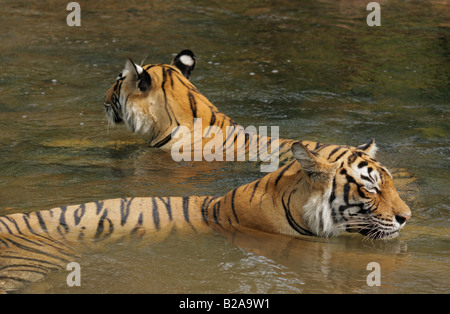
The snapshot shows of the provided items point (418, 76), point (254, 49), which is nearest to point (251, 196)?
point (418, 76)

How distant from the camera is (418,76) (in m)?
8.28

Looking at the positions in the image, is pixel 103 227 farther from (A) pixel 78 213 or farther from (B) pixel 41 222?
(B) pixel 41 222

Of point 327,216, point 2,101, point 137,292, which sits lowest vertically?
point 137,292

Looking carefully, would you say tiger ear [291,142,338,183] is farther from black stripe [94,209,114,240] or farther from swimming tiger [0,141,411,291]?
black stripe [94,209,114,240]

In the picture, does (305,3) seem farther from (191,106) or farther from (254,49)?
(191,106)

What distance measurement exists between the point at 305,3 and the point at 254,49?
3.03 metres

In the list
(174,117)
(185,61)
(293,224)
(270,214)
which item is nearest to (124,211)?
(270,214)

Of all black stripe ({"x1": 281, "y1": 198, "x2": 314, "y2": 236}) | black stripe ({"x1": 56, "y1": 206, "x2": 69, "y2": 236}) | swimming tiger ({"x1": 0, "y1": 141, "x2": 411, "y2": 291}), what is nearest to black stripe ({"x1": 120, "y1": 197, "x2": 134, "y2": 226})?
swimming tiger ({"x1": 0, "y1": 141, "x2": 411, "y2": 291})

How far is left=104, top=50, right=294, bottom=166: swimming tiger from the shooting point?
562 centimetres

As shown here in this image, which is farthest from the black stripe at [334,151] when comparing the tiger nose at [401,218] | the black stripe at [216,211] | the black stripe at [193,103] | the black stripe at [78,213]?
the black stripe at [193,103]

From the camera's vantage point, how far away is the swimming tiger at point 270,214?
3805mm

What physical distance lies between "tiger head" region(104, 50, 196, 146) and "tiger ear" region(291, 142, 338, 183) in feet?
6.85

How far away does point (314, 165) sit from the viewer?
149 inches

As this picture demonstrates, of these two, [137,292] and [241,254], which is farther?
[241,254]
